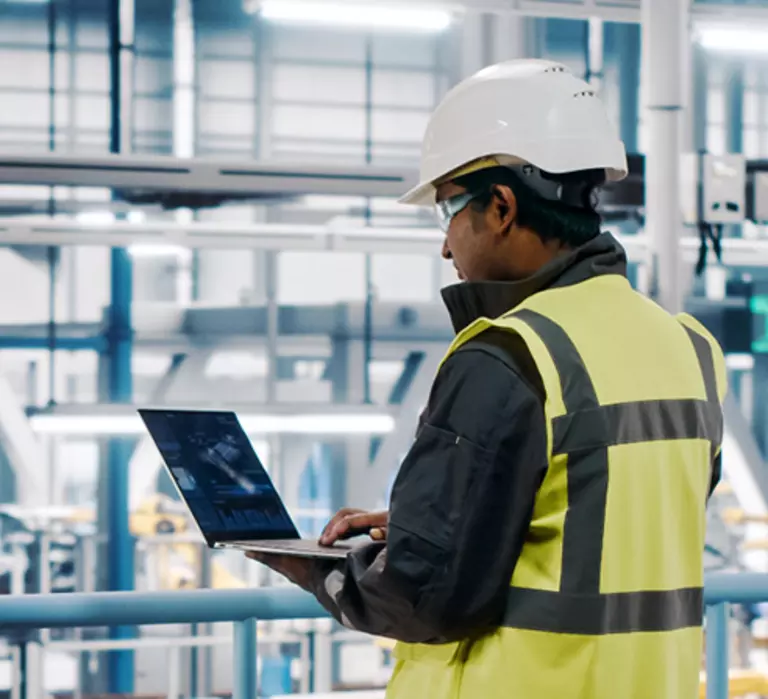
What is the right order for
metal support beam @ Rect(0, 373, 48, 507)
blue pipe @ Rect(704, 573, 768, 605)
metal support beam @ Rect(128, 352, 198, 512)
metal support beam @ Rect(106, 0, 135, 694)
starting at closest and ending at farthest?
blue pipe @ Rect(704, 573, 768, 605), metal support beam @ Rect(0, 373, 48, 507), metal support beam @ Rect(128, 352, 198, 512), metal support beam @ Rect(106, 0, 135, 694)

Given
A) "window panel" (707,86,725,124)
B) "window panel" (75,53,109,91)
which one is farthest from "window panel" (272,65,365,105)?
"window panel" (707,86,725,124)

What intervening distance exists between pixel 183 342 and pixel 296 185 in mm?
7158

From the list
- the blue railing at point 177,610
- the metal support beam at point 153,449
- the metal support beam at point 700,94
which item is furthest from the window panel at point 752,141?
the blue railing at point 177,610

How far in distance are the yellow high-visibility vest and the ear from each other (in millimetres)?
88

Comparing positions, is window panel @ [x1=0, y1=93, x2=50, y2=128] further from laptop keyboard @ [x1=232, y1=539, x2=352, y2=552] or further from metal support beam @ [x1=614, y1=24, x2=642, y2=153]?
laptop keyboard @ [x1=232, y1=539, x2=352, y2=552]

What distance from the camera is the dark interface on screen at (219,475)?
141 cm

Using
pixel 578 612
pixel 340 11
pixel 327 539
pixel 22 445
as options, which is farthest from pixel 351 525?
pixel 22 445

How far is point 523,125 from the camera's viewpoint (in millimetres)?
1232

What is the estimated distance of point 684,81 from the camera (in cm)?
388

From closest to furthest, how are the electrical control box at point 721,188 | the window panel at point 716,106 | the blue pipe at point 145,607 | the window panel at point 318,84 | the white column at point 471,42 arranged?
the blue pipe at point 145,607
the electrical control box at point 721,188
the white column at point 471,42
the window panel at point 318,84
the window panel at point 716,106

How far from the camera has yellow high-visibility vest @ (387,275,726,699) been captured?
1128 mm

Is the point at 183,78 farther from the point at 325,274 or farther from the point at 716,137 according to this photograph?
the point at 716,137

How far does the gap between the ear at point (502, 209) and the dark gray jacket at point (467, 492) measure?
14cm

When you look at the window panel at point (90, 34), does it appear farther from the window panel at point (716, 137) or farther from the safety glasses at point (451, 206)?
the safety glasses at point (451, 206)
